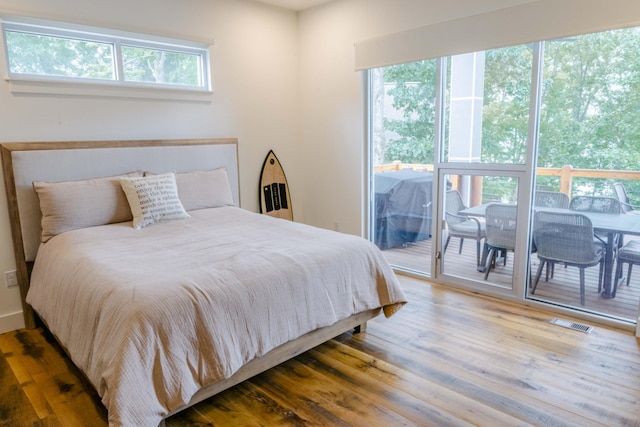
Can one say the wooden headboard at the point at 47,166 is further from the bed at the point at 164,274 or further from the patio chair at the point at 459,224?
the patio chair at the point at 459,224

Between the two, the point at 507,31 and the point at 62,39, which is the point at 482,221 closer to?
the point at 507,31

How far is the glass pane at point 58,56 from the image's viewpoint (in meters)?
2.96

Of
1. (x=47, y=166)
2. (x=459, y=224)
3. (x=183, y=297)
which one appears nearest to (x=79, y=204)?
(x=47, y=166)

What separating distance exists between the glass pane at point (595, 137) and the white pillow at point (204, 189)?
2529mm

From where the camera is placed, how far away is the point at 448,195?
3660 millimetres

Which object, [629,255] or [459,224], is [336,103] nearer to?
[459,224]

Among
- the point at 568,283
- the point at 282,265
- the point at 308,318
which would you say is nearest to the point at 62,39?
the point at 282,265

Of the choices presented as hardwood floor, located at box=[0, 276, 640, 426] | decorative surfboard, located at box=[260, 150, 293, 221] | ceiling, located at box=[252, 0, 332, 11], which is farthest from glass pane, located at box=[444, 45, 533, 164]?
decorative surfboard, located at box=[260, 150, 293, 221]

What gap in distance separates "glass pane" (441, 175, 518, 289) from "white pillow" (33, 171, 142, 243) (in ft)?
8.61

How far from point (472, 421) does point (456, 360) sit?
1.82ft

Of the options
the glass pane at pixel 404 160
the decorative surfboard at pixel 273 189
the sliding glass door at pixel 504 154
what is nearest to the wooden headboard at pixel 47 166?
the decorative surfboard at pixel 273 189

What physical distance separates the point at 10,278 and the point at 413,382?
2.83 meters

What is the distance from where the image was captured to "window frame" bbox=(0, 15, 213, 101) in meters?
2.92

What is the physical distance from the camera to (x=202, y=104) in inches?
152
